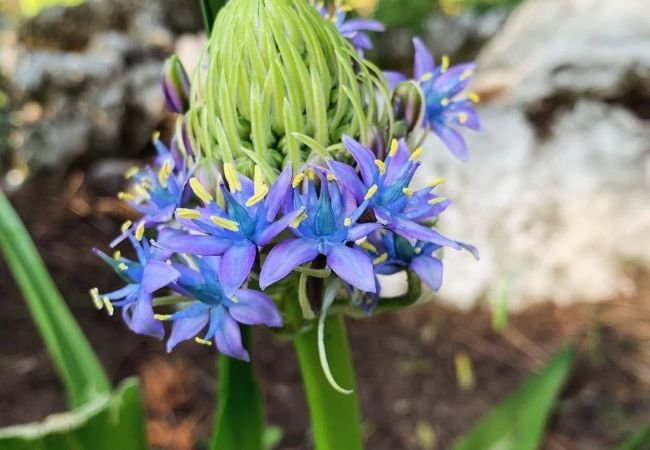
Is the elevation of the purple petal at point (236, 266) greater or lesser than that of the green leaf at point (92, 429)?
greater

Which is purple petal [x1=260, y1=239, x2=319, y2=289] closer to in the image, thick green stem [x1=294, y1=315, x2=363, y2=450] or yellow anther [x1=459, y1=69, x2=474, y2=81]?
thick green stem [x1=294, y1=315, x2=363, y2=450]

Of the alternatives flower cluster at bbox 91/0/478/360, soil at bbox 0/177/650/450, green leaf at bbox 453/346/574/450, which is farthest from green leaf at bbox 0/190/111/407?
soil at bbox 0/177/650/450

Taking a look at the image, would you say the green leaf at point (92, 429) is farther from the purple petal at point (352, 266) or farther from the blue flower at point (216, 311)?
the purple petal at point (352, 266)

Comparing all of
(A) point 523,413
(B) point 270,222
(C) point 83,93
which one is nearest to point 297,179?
(B) point 270,222

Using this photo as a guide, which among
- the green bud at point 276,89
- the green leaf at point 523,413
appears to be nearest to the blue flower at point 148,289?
the green bud at point 276,89

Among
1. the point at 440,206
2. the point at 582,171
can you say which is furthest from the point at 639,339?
the point at 440,206

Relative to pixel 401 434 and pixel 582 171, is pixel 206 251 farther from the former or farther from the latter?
pixel 582 171
